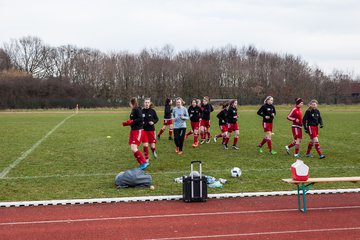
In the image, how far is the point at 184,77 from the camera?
79625mm

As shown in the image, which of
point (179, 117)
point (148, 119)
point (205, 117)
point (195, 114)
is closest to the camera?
point (148, 119)

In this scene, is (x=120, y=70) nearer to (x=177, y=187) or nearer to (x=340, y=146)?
(x=340, y=146)

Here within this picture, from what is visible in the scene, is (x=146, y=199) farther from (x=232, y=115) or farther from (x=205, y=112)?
(x=205, y=112)

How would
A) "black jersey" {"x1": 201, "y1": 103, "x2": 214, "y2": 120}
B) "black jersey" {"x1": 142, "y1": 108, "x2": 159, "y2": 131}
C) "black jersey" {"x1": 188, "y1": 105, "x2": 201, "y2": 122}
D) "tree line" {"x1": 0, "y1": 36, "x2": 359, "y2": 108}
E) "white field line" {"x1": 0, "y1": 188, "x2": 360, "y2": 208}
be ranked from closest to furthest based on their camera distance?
1. "white field line" {"x1": 0, "y1": 188, "x2": 360, "y2": 208}
2. "black jersey" {"x1": 142, "y1": 108, "x2": 159, "y2": 131}
3. "black jersey" {"x1": 188, "y1": 105, "x2": 201, "y2": 122}
4. "black jersey" {"x1": 201, "y1": 103, "x2": 214, "y2": 120}
5. "tree line" {"x1": 0, "y1": 36, "x2": 359, "y2": 108}

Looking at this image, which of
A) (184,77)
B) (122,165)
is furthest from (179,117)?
(184,77)

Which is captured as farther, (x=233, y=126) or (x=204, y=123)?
(x=204, y=123)

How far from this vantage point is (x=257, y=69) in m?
83.3

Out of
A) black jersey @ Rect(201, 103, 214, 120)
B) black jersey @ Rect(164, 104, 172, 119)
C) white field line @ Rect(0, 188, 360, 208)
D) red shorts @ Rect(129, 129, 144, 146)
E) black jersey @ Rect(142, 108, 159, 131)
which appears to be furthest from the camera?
black jersey @ Rect(164, 104, 172, 119)

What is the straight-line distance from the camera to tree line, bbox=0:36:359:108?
76188mm

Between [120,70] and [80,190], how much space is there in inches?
2872

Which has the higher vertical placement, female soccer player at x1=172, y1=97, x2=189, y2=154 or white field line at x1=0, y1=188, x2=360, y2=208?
female soccer player at x1=172, y1=97, x2=189, y2=154

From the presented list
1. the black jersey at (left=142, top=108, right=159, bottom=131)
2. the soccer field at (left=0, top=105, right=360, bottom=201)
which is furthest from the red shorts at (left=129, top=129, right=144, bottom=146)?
the black jersey at (left=142, top=108, right=159, bottom=131)

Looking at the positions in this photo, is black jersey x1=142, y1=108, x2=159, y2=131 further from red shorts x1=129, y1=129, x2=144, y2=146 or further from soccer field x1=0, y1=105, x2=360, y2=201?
red shorts x1=129, y1=129, x2=144, y2=146

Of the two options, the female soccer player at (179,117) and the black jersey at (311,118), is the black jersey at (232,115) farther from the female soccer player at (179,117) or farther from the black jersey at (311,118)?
the black jersey at (311,118)
